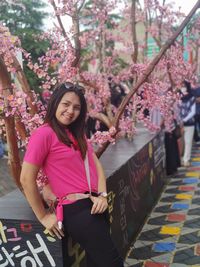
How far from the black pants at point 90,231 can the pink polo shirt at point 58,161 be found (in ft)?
0.35

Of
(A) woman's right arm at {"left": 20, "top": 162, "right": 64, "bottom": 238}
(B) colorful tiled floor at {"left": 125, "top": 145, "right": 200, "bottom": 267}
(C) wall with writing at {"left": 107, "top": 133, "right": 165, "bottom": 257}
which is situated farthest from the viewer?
(B) colorful tiled floor at {"left": 125, "top": 145, "right": 200, "bottom": 267}

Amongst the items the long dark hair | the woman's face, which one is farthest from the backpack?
the woman's face

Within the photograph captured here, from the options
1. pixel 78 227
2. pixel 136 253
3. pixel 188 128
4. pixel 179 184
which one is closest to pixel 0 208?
pixel 78 227

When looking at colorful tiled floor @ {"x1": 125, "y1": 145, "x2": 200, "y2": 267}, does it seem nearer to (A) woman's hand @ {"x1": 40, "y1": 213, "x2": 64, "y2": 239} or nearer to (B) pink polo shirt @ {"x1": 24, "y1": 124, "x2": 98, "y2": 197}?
(A) woman's hand @ {"x1": 40, "y1": 213, "x2": 64, "y2": 239}

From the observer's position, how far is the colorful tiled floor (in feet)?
13.2

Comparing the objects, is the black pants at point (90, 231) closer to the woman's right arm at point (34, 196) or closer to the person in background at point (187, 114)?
the woman's right arm at point (34, 196)

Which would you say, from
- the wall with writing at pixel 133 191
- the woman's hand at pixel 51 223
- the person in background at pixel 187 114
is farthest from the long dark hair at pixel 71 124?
the person in background at pixel 187 114

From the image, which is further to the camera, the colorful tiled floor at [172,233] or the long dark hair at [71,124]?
the colorful tiled floor at [172,233]

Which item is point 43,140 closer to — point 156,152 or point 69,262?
point 69,262

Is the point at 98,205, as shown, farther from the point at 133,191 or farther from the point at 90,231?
the point at 133,191

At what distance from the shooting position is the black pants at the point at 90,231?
92.4 inches

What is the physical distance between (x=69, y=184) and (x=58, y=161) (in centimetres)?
16

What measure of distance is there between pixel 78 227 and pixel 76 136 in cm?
56

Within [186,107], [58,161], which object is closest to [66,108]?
[58,161]
